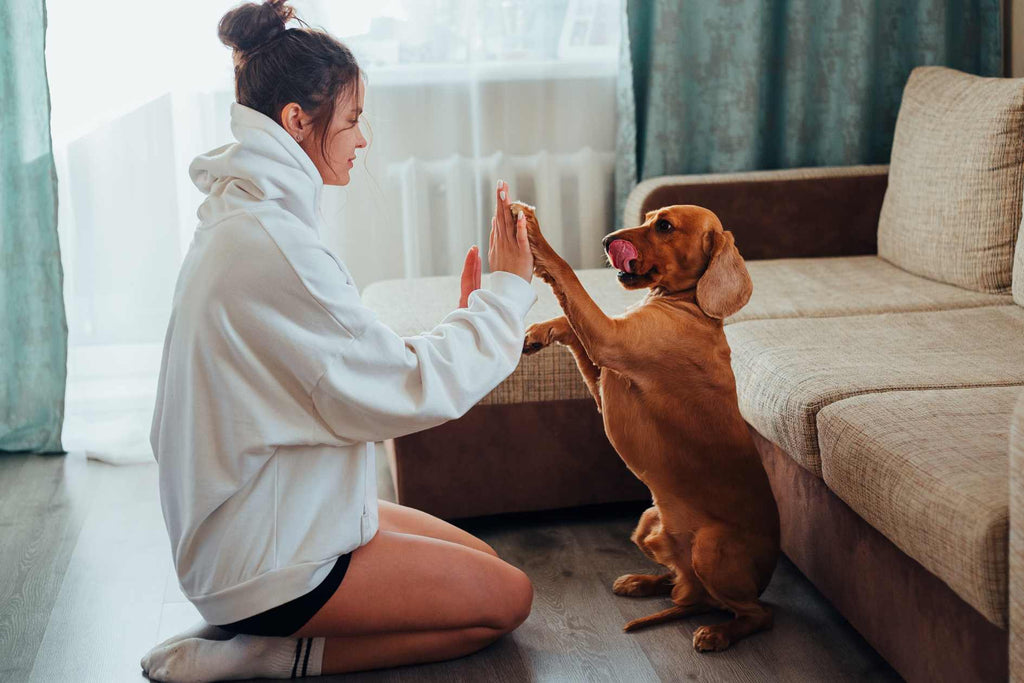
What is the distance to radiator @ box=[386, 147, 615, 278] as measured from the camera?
3311 mm

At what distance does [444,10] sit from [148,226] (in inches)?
43.3

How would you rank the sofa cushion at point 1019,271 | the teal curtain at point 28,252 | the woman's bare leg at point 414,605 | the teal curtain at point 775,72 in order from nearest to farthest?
the woman's bare leg at point 414,605 < the sofa cushion at point 1019,271 < the teal curtain at point 28,252 < the teal curtain at point 775,72

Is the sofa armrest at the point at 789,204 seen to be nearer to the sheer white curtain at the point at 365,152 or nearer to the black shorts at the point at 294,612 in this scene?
the sheer white curtain at the point at 365,152

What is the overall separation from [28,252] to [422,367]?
1767 mm

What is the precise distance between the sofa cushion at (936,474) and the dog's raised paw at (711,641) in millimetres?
322

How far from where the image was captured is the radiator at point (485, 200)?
331 cm

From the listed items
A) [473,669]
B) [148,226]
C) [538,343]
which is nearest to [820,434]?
[538,343]

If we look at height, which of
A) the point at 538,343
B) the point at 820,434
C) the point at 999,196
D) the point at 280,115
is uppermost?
the point at 280,115

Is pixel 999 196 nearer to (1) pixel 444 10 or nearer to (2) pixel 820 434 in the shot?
(2) pixel 820 434

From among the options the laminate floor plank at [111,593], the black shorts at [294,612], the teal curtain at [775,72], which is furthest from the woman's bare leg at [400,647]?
Result: the teal curtain at [775,72]

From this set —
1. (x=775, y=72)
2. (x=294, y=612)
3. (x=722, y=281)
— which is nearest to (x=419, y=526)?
(x=294, y=612)

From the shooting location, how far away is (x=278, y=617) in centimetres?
166

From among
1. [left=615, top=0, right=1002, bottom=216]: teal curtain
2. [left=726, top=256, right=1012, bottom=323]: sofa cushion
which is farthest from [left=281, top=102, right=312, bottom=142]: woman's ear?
[left=615, top=0, right=1002, bottom=216]: teal curtain

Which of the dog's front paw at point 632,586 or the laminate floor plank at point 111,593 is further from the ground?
the dog's front paw at point 632,586
